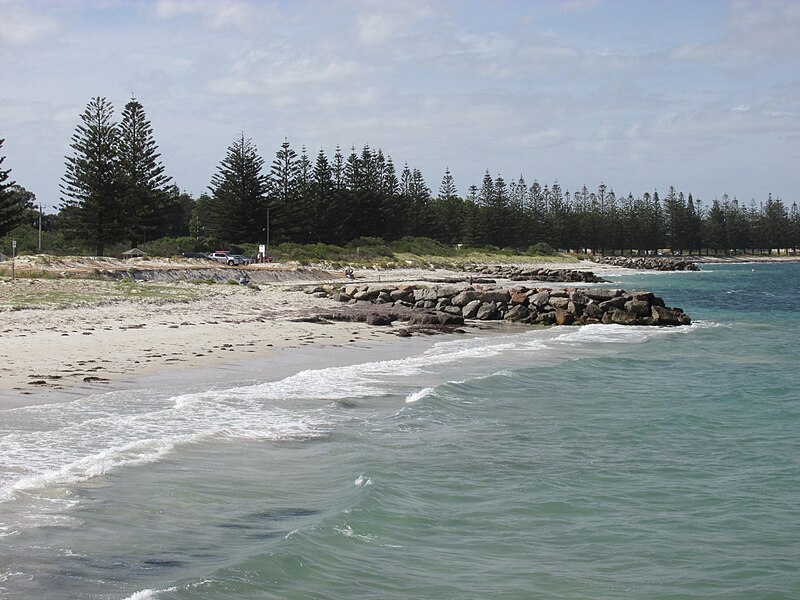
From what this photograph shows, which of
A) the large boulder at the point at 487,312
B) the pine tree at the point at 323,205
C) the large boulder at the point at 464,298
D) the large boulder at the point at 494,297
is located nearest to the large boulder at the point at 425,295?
the large boulder at the point at 464,298

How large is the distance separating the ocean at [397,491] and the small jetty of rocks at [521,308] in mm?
12599

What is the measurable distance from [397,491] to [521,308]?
22205 mm

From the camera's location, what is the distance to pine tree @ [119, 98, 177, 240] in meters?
59.7

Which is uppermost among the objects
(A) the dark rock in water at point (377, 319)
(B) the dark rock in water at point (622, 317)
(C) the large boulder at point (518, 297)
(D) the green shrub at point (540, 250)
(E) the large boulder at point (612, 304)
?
(D) the green shrub at point (540, 250)

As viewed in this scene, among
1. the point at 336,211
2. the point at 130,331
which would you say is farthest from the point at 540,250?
the point at 130,331

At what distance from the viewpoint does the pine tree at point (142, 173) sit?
5972 centimetres

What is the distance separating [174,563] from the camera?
595 cm

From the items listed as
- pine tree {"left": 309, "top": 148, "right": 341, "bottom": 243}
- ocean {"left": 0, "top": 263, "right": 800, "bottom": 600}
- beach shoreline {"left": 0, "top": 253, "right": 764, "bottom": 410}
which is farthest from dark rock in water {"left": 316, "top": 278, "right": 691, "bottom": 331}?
pine tree {"left": 309, "top": 148, "right": 341, "bottom": 243}

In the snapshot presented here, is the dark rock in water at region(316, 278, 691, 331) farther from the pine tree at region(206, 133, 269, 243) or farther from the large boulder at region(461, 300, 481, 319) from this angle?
the pine tree at region(206, 133, 269, 243)

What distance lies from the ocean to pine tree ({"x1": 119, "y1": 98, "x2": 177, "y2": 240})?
48.1 meters

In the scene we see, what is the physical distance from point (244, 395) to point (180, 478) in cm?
445

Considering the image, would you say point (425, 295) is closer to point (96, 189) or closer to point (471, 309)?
point (471, 309)

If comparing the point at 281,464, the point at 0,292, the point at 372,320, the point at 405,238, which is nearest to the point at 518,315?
the point at 372,320

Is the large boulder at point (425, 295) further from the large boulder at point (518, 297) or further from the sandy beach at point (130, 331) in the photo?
the sandy beach at point (130, 331)
